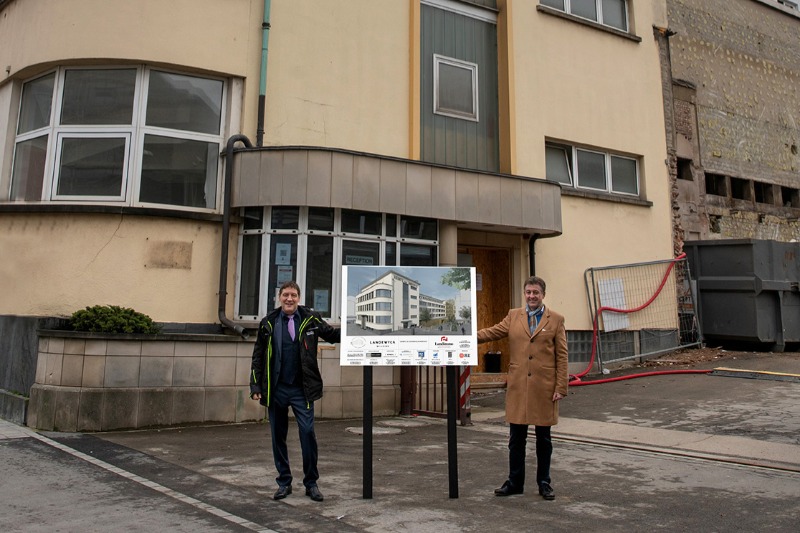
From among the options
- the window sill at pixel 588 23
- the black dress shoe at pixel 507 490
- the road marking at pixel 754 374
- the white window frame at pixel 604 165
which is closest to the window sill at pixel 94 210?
the black dress shoe at pixel 507 490

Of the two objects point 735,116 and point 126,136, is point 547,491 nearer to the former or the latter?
point 126,136

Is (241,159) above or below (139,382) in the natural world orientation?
above

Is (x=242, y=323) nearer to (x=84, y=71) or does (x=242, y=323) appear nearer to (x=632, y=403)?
(x=84, y=71)

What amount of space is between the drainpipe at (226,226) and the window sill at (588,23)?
7719 mm

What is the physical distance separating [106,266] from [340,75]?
5037mm

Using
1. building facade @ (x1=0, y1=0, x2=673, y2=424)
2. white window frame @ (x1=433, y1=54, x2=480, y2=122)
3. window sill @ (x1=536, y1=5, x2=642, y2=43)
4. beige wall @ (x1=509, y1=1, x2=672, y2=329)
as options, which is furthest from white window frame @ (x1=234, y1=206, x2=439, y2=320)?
window sill @ (x1=536, y1=5, x2=642, y2=43)

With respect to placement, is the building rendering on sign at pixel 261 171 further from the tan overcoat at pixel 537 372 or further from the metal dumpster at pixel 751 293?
the tan overcoat at pixel 537 372

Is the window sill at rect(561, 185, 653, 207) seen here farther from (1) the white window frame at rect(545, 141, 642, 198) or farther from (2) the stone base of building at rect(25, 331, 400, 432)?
(2) the stone base of building at rect(25, 331, 400, 432)

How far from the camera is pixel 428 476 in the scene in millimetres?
6281

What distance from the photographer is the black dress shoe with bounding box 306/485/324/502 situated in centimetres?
530

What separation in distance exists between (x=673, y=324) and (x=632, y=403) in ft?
18.4

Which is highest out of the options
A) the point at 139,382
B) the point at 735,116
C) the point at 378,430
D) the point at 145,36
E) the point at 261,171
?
the point at 735,116

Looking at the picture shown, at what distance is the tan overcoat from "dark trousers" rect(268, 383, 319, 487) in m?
1.63

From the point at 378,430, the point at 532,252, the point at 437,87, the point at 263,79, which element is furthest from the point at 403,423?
the point at 437,87
